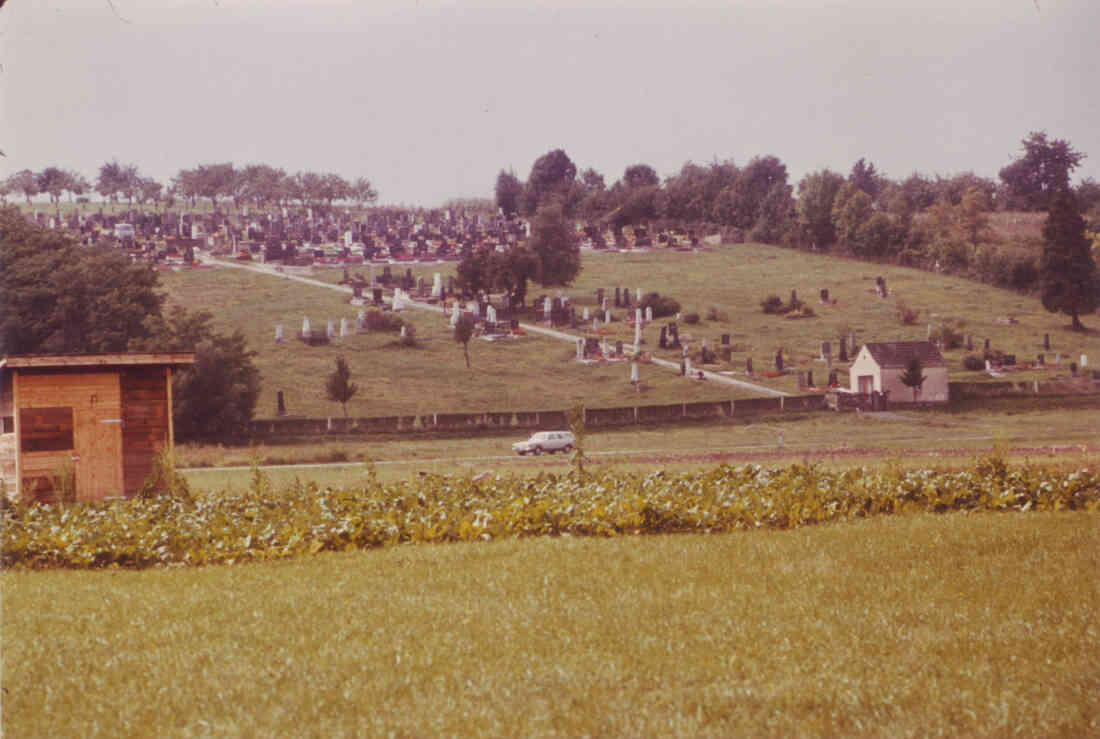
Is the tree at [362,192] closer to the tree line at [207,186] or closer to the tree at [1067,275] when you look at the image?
the tree line at [207,186]

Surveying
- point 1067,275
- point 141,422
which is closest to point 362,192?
point 141,422

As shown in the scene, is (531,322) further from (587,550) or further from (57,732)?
(57,732)

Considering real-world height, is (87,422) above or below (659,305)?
below

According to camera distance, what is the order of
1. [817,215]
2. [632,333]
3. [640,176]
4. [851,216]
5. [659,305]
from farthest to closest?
[659,305]
[817,215]
[851,216]
[632,333]
[640,176]

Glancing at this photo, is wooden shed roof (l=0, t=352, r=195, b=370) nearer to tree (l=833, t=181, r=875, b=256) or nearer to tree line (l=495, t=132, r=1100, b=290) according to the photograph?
tree line (l=495, t=132, r=1100, b=290)

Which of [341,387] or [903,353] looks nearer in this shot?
[341,387]

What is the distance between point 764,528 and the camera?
11336 mm

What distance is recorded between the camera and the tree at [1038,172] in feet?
74.2

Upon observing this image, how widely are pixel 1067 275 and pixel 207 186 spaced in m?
19.2

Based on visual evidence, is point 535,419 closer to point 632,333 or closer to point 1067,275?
point 632,333

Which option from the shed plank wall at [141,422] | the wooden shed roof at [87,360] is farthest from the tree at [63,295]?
the shed plank wall at [141,422]

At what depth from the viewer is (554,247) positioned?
24.7 metres

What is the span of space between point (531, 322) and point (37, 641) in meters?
17.7

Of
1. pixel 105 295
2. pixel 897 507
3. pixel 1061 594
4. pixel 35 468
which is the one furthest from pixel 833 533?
pixel 105 295
